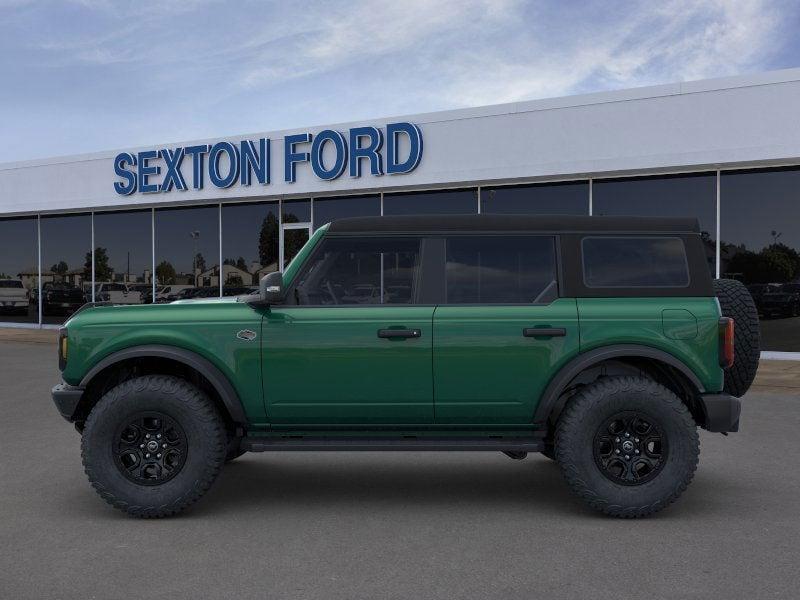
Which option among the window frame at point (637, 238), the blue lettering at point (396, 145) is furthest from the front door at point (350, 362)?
the blue lettering at point (396, 145)

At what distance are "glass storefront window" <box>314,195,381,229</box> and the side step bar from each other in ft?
40.9

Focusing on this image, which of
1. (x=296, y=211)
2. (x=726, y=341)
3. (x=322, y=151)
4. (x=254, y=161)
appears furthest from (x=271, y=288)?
(x=296, y=211)

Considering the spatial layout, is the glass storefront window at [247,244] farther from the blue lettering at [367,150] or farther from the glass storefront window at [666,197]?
the glass storefront window at [666,197]

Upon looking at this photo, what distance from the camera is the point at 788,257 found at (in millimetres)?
13836

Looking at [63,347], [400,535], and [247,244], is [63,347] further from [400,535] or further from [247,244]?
[247,244]

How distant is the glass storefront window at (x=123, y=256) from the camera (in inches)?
834

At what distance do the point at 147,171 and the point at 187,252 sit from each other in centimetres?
220

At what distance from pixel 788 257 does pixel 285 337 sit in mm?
11564

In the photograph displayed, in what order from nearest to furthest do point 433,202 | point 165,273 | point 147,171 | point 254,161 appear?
point 433,202
point 254,161
point 147,171
point 165,273

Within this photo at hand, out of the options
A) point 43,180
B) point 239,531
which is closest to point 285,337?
point 239,531

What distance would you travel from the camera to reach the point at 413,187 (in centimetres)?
1659

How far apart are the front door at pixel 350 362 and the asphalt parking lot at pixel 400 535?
65cm

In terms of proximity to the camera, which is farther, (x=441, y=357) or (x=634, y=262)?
(x=634, y=262)

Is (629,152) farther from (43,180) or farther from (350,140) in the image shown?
(43,180)
